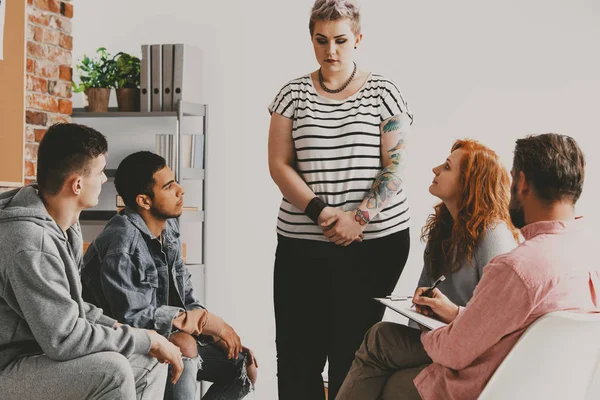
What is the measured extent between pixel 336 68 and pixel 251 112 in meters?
1.71

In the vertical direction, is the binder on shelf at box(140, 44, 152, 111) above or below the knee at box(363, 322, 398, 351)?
above

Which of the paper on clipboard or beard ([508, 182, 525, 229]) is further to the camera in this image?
the paper on clipboard

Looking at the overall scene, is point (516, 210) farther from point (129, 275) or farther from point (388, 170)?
point (129, 275)

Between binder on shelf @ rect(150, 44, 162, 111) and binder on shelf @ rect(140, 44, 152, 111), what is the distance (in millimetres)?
22

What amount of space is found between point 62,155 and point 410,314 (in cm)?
100

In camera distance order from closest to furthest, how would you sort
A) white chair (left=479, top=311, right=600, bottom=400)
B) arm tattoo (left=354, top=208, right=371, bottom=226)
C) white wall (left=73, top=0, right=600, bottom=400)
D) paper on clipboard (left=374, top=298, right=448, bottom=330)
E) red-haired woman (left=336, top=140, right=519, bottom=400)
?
white chair (left=479, top=311, right=600, bottom=400) → paper on clipboard (left=374, top=298, right=448, bottom=330) → red-haired woman (left=336, top=140, right=519, bottom=400) → arm tattoo (left=354, top=208, right=371, bottom=226) → white wall (left=73, top=0, right=600, bottom=400)

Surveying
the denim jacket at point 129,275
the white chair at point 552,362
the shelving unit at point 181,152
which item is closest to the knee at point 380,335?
the white chair at point 552,362

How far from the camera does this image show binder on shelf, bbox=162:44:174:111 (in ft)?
12.2

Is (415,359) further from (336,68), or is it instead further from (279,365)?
(336,68)

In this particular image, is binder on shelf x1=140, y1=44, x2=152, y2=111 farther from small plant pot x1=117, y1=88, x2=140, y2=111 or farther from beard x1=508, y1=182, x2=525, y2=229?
beard x1=508, y1=182, x2=525, y2=229

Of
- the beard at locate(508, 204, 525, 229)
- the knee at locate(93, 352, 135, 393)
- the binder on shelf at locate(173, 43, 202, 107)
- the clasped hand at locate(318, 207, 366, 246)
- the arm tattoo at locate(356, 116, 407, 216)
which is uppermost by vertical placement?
the binder on shelf at locate(173, 43, 202, 107)

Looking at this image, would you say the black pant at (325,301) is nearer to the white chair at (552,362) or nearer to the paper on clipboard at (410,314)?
the paper on clipboard at (410,314)

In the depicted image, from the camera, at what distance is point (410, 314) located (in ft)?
Answer: 6.36

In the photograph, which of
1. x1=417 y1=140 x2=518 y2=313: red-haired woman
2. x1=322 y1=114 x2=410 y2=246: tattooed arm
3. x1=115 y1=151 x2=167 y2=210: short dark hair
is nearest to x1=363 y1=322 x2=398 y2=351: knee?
x1=417 y1=140 x2=518 y2=313: red-haired woman
